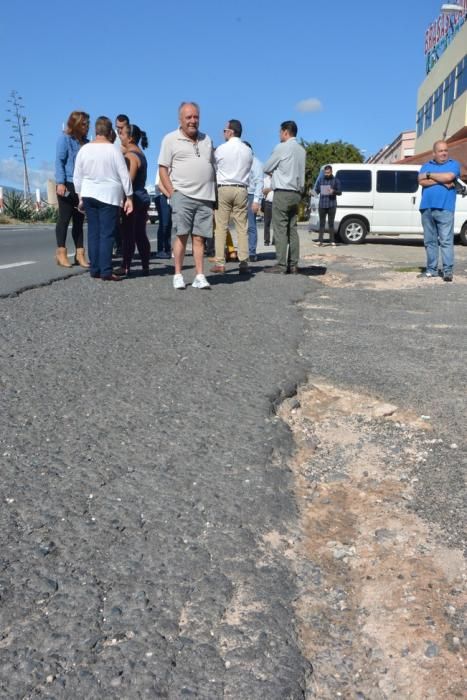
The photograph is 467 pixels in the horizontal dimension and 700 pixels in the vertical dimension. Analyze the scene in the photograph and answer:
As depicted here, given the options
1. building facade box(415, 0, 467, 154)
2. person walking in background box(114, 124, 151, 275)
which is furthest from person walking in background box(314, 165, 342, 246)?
building facade box(415, 0, 467, 154)

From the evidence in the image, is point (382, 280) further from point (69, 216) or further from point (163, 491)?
point (163, 491)

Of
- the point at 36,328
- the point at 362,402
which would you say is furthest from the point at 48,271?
the point at 362,402

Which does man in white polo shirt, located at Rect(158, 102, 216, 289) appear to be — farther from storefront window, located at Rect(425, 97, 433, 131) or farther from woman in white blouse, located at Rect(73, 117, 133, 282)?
storefront window, located at Rect(425, 97, 433, 131)

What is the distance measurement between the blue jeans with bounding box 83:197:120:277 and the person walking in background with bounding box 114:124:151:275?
633 mm

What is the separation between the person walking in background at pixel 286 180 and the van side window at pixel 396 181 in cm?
855

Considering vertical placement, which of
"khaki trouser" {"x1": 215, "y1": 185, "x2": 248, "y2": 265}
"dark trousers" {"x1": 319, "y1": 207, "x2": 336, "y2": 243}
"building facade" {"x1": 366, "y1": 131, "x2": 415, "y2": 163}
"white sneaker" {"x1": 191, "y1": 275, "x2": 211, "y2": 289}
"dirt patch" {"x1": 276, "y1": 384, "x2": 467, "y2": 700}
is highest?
"building facade" {"x1": 366, "y1": 131, "x2": 415, "y2": 163}

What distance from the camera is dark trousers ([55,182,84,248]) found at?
7.82 meters

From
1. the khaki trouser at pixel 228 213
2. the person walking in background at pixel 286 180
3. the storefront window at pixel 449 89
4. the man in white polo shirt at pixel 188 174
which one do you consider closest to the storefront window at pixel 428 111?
the storefront window at pixel 449 89

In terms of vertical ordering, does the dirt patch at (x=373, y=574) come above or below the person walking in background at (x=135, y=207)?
below

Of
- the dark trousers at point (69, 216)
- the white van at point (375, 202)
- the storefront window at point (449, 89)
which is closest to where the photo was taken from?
the dark trousers at point (69, 216)

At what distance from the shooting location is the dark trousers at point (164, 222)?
34.3ft

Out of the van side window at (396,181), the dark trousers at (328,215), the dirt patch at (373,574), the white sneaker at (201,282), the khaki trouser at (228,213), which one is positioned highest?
the van side window at (396,181)

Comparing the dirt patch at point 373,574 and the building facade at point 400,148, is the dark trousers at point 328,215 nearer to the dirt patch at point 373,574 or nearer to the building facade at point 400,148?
the dirt patch at point 373,574

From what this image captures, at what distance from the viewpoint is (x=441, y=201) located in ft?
27.0
